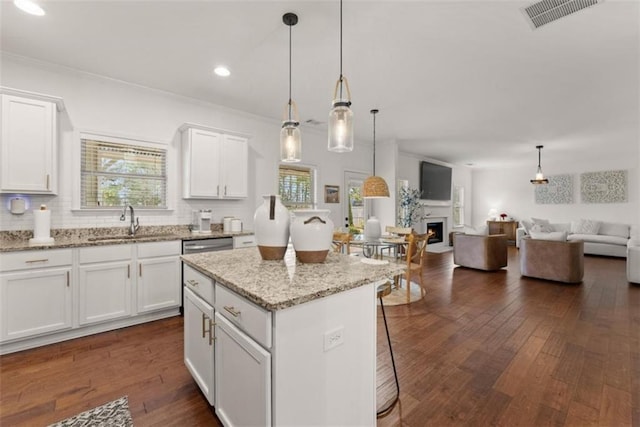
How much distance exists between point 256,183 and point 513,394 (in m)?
3.96

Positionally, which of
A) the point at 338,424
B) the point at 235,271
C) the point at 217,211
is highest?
the point at 217,211

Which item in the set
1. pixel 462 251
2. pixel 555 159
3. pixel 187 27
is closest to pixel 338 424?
pixel 187 27

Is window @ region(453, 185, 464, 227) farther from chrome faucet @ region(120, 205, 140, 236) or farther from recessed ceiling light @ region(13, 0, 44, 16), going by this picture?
recessed ceiling light @ region(13, 0, 44, 16)

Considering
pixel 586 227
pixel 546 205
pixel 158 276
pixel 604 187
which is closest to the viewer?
pixel 158 276

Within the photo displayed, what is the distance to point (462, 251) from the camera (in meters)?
5.92

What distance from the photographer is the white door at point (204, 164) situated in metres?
3.68

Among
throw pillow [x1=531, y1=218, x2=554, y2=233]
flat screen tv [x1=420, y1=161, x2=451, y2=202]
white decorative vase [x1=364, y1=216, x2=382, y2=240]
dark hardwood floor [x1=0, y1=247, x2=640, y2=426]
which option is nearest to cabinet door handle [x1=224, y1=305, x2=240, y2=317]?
dark hardwood floor [x1=0, y1=247, x2=640, y2=426]

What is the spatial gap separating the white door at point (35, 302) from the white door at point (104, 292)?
0.11 metres

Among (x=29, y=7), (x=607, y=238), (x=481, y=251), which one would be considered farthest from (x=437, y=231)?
(x=29, y=7)

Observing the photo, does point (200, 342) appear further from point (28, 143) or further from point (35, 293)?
point (28, 143)

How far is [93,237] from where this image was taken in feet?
10.6

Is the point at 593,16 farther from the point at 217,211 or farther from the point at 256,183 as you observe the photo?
the point at 217,211

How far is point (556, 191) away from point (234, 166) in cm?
979

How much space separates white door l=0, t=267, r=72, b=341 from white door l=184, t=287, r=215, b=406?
5.01 ft
